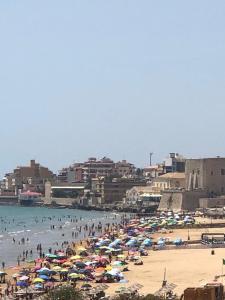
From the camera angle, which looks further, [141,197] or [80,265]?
[141,197]

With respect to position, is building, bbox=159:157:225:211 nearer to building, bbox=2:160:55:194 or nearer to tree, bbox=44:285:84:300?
Answer: building, bbox=2:160:55:194

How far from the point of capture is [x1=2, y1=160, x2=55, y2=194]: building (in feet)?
499

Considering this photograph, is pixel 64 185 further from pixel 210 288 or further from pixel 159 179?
pixel 210 288

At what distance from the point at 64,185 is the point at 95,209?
20.4 metres

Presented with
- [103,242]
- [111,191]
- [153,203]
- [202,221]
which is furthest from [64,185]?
[103,242]

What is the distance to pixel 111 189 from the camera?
124 metres

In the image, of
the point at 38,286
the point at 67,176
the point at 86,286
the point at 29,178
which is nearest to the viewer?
the point at 86,286

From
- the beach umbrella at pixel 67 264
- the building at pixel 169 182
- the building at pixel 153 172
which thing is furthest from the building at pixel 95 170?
the beach umbrella at pixel 67 264

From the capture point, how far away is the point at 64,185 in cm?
14062

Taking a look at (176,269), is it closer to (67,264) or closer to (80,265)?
(80,265)

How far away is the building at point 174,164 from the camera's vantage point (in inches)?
5167

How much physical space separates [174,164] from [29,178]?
35.4 meters

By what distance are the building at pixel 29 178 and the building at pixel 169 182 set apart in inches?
1682

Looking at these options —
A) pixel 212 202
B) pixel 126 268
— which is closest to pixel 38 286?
pixel 126 268
